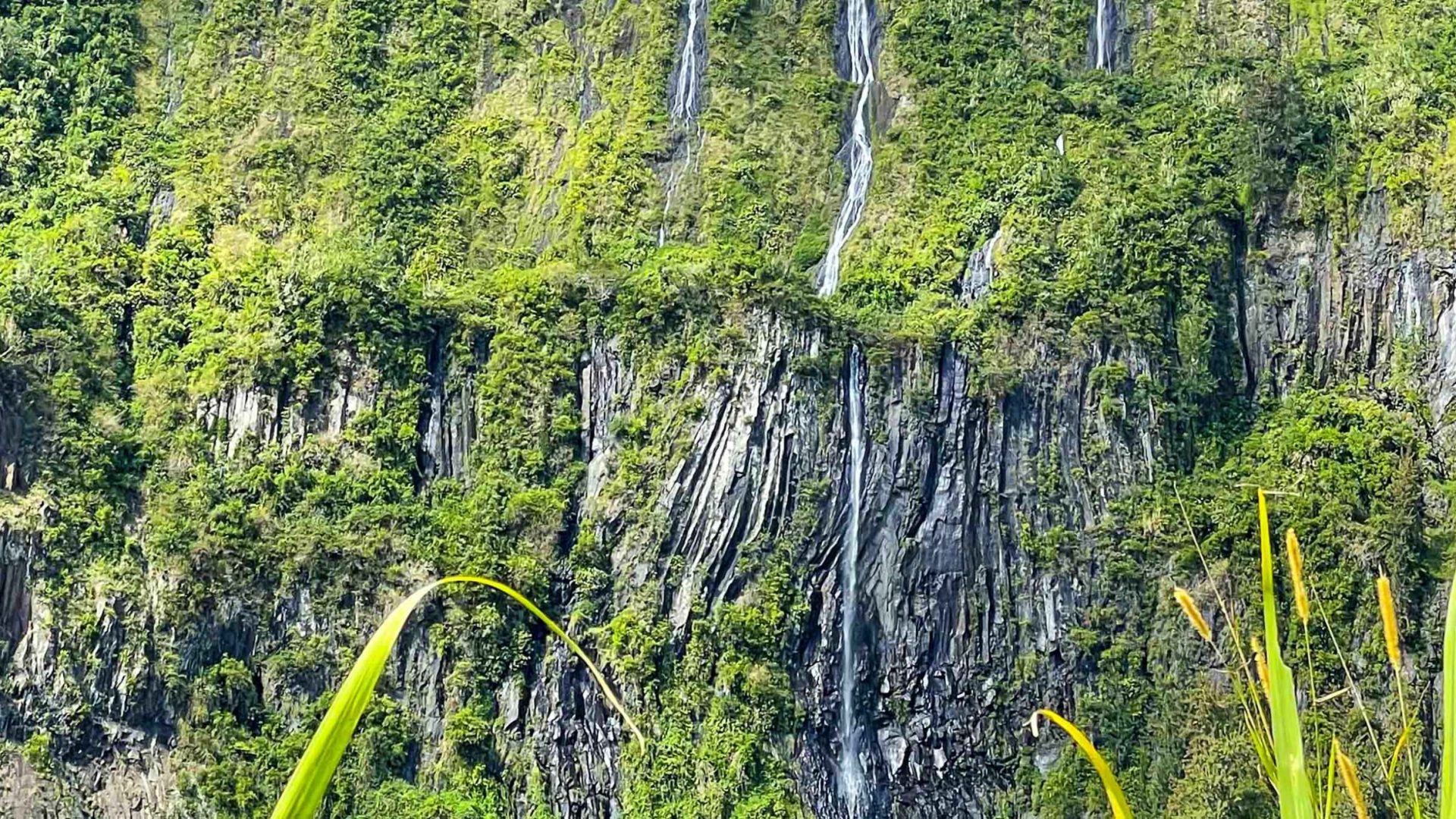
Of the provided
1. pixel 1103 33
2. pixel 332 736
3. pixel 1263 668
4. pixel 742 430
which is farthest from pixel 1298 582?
pixel 1103 33

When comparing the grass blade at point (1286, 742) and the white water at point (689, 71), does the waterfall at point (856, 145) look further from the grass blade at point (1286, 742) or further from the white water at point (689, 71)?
the grass blade at point (1286, 742)

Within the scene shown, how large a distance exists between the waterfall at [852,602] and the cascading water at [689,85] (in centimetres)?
584

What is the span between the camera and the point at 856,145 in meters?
30.5

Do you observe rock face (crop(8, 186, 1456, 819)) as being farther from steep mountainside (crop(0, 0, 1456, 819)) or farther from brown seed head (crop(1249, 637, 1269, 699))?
brown seed head (crop(1249, 637, 1269, 699))

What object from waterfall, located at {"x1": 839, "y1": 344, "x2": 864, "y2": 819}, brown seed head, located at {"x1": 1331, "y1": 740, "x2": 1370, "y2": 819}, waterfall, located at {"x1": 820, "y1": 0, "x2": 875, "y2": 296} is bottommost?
waterfall, located at {"x1": 839, "y1": 344, "x2": 864, "y2": 819}

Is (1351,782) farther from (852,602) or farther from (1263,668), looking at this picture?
(852,602)

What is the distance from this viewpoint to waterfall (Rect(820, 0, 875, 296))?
28.7m

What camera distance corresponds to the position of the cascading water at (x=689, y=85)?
3031 cm

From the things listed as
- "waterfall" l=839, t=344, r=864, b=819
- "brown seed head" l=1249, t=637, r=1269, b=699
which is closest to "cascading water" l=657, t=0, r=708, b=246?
"waterfall" l=839, t=344, r=864, b=819

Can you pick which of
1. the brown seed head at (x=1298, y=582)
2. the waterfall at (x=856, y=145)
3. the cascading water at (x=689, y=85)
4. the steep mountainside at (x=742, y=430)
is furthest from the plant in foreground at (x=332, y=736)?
the cascading water at (x=689, y=85)

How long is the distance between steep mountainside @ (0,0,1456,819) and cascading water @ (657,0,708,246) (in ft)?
0.99

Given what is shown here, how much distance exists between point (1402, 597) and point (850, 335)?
8.03 metres

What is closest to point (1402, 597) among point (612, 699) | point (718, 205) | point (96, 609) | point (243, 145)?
point (718, 205)

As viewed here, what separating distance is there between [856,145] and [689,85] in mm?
2995
